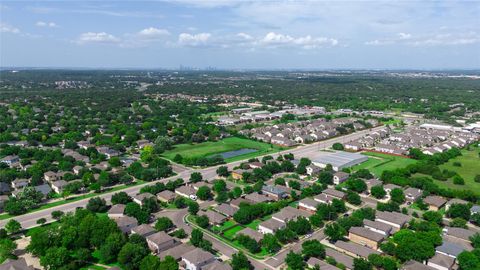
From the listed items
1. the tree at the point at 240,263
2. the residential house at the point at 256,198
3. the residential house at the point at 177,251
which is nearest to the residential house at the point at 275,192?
the residential house at the point at 256,198

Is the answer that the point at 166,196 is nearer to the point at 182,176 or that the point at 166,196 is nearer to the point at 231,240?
the point at 182,176

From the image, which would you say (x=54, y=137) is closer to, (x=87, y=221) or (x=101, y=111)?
(x=101, y=111)

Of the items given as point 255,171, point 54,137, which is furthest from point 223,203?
point 54,137

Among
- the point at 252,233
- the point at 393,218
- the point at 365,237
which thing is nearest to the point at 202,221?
the point at 252,233

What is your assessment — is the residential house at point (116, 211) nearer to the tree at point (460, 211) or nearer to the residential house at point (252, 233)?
the residential house at point (252, 233)

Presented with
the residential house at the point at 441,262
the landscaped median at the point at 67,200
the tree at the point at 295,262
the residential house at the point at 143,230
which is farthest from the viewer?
the landscaped median at the point at 67,200
